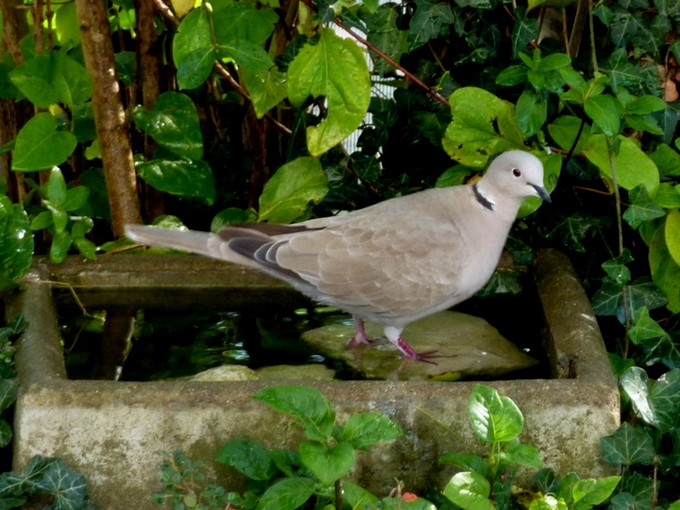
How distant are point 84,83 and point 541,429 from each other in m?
1.80

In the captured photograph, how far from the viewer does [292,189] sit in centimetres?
362

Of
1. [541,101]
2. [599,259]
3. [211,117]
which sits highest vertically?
[541,101]

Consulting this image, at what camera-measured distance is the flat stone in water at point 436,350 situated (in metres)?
3.04

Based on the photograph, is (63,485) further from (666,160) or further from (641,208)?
(666,160)

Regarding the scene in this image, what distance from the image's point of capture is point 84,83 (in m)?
3.54

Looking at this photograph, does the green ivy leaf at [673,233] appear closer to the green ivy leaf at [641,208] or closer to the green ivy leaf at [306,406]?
the green ivy leaf at [641,208]

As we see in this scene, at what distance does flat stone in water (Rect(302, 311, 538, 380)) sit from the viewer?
304cm

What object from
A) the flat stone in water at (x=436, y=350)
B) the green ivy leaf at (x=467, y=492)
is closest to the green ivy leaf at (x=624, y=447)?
the green ivy leaf at (x=467, y=492)

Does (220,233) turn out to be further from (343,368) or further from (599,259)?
(599,259)

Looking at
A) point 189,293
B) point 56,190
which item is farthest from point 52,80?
point 189,293

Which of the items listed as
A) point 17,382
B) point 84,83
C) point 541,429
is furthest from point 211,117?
point 541,429

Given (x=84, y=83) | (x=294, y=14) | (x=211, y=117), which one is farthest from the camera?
(x=211, y=117)

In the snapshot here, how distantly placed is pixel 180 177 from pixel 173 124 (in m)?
0.18

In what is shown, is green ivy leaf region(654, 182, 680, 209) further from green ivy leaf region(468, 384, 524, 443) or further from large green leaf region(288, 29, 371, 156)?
green ivy leaf region(468, 384, 524, 443)
